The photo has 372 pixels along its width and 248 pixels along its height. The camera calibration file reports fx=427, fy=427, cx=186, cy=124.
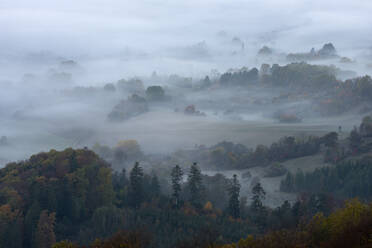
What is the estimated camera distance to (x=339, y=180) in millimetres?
47219

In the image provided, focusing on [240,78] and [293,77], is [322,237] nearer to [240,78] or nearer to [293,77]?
[293,77]

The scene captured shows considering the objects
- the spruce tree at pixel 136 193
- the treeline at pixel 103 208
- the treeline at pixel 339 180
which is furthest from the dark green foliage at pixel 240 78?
the spruce tree at pixel 136 193

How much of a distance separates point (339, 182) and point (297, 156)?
56.7ft

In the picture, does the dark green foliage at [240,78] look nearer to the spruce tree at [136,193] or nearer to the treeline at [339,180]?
the treeline at [339,180]

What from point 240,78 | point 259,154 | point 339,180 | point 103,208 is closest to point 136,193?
point 103,208

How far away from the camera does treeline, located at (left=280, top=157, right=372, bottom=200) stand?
144 ft

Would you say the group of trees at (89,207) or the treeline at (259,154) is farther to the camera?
the treeline at (259,154)

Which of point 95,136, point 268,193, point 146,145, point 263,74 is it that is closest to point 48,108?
point 95,136

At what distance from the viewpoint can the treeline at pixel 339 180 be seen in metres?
43.8

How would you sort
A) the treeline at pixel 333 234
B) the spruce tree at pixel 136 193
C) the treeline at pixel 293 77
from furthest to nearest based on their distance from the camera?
the treeline at pixel 293 77
the spruce tree at pixel 136 193
the treeline at pixel 333 234

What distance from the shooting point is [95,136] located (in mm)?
102625

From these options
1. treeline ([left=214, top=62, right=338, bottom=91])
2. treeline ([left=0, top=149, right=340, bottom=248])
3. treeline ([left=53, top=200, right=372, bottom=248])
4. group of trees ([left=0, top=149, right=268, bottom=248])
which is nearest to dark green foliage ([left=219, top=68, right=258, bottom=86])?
treeline ([left=214, top=62, right=338, bottom=91])

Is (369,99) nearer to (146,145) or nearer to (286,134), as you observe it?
(286,134)

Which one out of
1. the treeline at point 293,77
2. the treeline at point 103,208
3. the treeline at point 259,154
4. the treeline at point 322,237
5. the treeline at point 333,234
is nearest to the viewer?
the treeline at point 333,234
